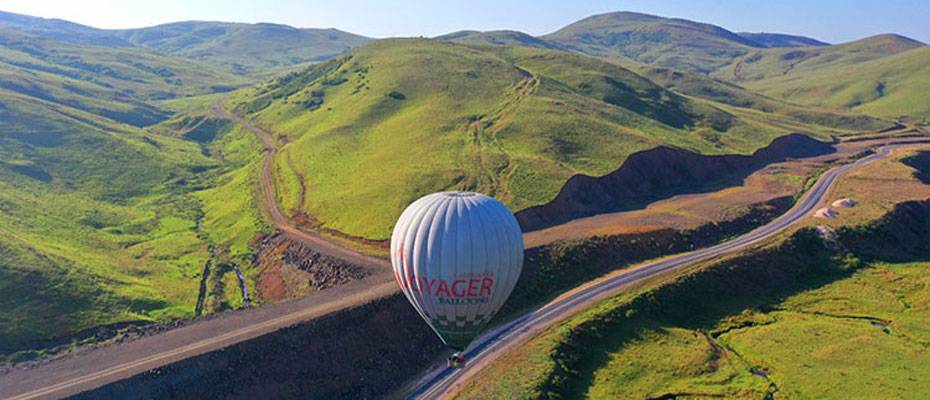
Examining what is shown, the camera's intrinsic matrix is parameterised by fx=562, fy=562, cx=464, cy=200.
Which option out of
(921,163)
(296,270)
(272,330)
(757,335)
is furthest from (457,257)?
(921,163)

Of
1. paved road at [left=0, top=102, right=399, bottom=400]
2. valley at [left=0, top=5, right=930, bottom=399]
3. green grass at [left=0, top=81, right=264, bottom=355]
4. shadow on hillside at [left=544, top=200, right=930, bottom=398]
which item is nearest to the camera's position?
paved road at [left=0, top=102, right=399, bottom=400]

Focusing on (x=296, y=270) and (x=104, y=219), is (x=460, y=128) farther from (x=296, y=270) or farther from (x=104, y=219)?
(x=104, y=219)

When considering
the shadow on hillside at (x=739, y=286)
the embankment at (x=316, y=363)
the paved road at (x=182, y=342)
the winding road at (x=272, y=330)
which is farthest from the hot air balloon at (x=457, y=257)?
the paved road at (x=182, y=342)

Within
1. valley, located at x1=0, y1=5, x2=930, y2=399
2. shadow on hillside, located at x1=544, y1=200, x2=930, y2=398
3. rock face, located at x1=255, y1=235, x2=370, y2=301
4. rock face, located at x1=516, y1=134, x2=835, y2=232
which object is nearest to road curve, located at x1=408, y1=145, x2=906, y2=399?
valley, located at x1=0, y1=5, x2=930, y2=399

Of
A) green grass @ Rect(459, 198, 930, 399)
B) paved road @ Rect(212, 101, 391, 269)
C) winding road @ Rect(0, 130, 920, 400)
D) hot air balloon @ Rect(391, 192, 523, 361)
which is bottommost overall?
green grass @ Rect(459, 198, 930, 399)

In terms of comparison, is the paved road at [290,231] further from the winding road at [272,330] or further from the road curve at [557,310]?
the road curve at [557,310]

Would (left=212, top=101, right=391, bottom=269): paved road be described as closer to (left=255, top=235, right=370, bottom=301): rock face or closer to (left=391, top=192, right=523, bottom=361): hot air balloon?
(left=255, top=235, right=370, bottom=301): rock face

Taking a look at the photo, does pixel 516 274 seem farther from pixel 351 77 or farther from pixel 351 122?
pixel 351 77

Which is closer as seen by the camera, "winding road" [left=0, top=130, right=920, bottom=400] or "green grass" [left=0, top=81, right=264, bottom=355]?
Answer: "winding road" [left=0, top=130, right=920, bottom=400]
